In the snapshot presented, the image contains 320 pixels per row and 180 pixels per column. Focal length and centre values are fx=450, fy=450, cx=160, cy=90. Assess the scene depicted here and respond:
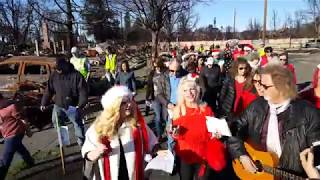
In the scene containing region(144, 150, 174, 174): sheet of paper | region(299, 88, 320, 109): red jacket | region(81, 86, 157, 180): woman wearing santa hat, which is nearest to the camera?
region(81, 86, 157, 180): woman wearing santa hat

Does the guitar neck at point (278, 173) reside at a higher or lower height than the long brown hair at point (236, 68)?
lower

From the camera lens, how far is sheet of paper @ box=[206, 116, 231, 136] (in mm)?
3904

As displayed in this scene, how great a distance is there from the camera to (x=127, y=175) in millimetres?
3732

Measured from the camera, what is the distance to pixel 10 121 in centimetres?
664

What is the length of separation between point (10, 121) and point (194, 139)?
10.7 ft

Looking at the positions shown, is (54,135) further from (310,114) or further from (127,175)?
(310,114)

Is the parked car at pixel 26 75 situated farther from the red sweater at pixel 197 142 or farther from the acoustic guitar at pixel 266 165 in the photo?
the acoustic guitar at pixel 266 165

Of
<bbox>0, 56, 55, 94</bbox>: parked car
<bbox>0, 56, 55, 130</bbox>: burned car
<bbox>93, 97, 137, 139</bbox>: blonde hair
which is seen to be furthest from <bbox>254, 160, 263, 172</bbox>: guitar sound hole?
<bbox>0, 56, 55, 94</bbox>: parked car

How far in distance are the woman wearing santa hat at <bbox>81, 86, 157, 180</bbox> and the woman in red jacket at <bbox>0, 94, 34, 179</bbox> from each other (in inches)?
132

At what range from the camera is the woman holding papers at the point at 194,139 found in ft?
15.2

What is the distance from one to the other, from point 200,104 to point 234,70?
203cm

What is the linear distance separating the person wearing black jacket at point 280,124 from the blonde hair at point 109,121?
94 centimetres

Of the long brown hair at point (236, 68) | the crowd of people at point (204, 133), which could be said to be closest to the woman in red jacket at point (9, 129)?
the crowd of people at point (204, 133)

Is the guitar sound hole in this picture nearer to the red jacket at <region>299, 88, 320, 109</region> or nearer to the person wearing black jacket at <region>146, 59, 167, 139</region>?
the red jacket at <region>299, 88, 320, 109</region>
